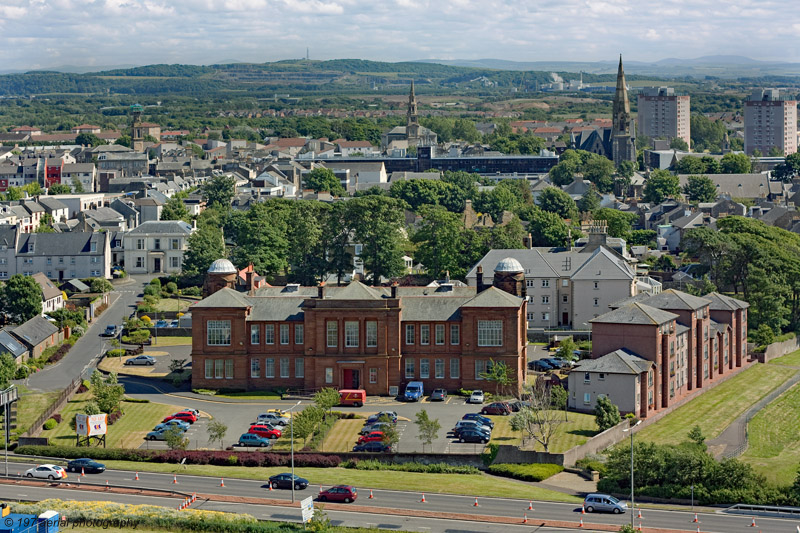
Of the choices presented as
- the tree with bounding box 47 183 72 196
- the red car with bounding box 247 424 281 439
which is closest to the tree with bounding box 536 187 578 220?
the tree with bounding box 47 183 72 196

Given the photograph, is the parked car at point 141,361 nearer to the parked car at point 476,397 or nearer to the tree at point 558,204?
the parked car at point 476,397

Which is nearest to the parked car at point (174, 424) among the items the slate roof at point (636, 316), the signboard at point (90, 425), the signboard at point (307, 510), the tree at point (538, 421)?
the signboard at point (90, 425)

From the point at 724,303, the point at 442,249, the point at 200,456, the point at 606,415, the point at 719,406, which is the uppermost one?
the point at 442,249

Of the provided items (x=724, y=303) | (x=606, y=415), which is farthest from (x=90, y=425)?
(x=724, y=303)

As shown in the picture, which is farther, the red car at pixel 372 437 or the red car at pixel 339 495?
→ the red car at pixel 372 437

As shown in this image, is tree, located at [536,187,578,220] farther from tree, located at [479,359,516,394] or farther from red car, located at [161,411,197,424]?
red car, located at [161,411,197,424]

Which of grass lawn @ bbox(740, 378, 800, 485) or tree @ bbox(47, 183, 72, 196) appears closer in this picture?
grass lawn @ bbox(740, 378, 800, 485)

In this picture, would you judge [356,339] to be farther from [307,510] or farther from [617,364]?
[307,510]
